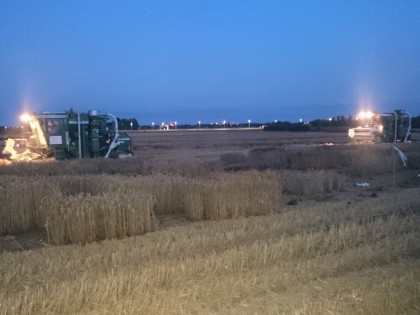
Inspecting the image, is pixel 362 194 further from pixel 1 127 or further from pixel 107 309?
pixel 1 127

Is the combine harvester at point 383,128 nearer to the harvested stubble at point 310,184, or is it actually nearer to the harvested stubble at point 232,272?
the harvested stubble at point 310,184

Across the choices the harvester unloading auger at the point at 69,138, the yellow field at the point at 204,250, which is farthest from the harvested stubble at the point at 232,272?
the harvester unloading auger at the point at 69,138

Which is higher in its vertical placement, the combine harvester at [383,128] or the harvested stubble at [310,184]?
the combine harvester at [383,128]

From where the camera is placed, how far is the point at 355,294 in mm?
6605

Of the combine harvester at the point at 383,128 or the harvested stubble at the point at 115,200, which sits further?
the combine harvester at the point at 383,128

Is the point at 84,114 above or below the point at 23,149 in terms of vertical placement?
above

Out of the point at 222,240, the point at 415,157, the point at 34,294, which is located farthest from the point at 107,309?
the point at 415,157

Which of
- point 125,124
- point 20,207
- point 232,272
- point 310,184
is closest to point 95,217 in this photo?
point 20,207

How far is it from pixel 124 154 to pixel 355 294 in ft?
78.7

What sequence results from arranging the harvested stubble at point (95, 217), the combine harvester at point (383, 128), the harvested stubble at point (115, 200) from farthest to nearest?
the combine harvester at point (383, 128) < the harvested stubble at point (115, 200) < the harvested stubble at point (95, 217)

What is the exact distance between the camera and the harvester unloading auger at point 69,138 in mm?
27953

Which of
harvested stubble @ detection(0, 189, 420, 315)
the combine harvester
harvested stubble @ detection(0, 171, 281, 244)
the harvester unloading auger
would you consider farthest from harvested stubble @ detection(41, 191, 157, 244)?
the combine harvester

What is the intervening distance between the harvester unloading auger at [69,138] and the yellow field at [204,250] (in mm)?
13388

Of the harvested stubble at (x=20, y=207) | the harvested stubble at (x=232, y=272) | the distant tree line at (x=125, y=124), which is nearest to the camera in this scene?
the harvested stubble at (x=232, y=272)
